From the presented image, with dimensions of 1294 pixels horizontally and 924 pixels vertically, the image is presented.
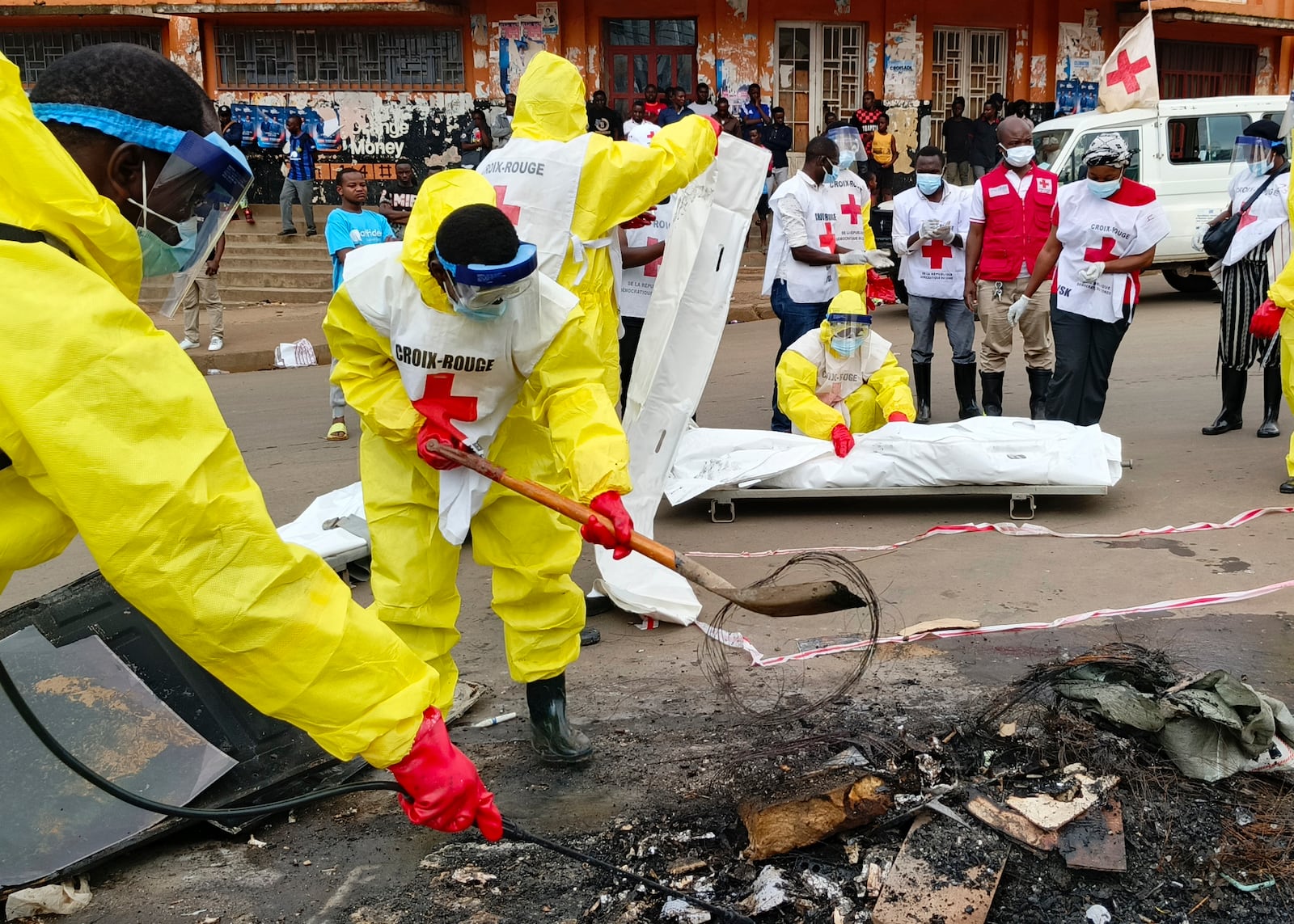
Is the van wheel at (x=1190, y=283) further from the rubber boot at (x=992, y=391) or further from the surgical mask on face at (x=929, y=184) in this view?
the rubber boot at (x=992, y=391)

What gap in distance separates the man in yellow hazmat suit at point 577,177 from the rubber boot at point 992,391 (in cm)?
351

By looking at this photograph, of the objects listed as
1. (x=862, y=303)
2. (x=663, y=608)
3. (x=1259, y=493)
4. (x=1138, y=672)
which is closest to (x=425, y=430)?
(x=663, y=608)

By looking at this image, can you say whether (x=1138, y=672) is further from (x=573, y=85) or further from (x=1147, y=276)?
(x=1147, y=276)

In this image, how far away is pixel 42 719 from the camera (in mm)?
3064

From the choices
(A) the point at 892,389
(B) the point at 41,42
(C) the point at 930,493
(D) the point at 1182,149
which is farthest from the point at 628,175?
(B) the point at 41,42

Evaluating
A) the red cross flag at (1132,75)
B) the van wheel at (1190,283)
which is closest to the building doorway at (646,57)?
the red cross flag at (1132,75)

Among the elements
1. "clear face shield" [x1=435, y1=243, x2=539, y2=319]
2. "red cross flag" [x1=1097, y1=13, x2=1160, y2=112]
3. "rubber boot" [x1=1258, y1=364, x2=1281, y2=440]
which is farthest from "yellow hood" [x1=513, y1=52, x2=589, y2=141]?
"red cross flag" [x1=1097, y1=13, x2=1160, y2=112]

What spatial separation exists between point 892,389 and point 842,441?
0.75 m

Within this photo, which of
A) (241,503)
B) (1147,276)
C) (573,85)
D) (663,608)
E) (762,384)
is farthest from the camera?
(1147,276)

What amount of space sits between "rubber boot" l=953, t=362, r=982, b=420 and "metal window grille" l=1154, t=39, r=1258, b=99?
15.9 m

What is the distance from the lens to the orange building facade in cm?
1841

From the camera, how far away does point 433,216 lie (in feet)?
11.3

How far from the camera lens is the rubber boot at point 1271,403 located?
24.8ft

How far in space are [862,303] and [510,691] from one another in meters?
3.53
